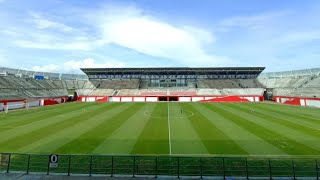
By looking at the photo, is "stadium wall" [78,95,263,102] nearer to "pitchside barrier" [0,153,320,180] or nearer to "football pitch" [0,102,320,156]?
"football pitch" [0,102,320,156]

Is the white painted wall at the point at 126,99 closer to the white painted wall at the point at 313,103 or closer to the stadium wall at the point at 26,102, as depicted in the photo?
the stadium wall at the point at 26,102

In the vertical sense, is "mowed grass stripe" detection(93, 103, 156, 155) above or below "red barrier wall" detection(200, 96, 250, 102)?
below

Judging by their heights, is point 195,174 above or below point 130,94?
below

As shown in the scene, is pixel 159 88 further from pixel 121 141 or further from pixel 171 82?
pixel 121 141

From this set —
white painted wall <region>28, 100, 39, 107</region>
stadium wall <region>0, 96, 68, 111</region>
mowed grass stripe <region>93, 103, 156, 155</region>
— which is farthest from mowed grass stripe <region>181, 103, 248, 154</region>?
white painted wall <region>28, 100, 39, 107</region>

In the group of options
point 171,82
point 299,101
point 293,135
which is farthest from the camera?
point 171,82

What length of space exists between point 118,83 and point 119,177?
9029 centimetres

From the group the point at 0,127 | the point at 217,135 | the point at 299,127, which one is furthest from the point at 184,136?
the point at 0,127

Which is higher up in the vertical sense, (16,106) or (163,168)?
(16,106)

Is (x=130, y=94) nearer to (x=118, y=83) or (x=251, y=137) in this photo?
(x=118, y=83)

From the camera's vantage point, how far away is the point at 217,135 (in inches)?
1090

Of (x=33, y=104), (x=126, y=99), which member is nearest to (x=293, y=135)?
(x=33, y=104)

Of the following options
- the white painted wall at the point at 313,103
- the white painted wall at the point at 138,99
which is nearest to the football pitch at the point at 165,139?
the white painted wall at the point at 313,103

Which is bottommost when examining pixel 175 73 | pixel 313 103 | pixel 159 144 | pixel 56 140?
pixel 159 144
